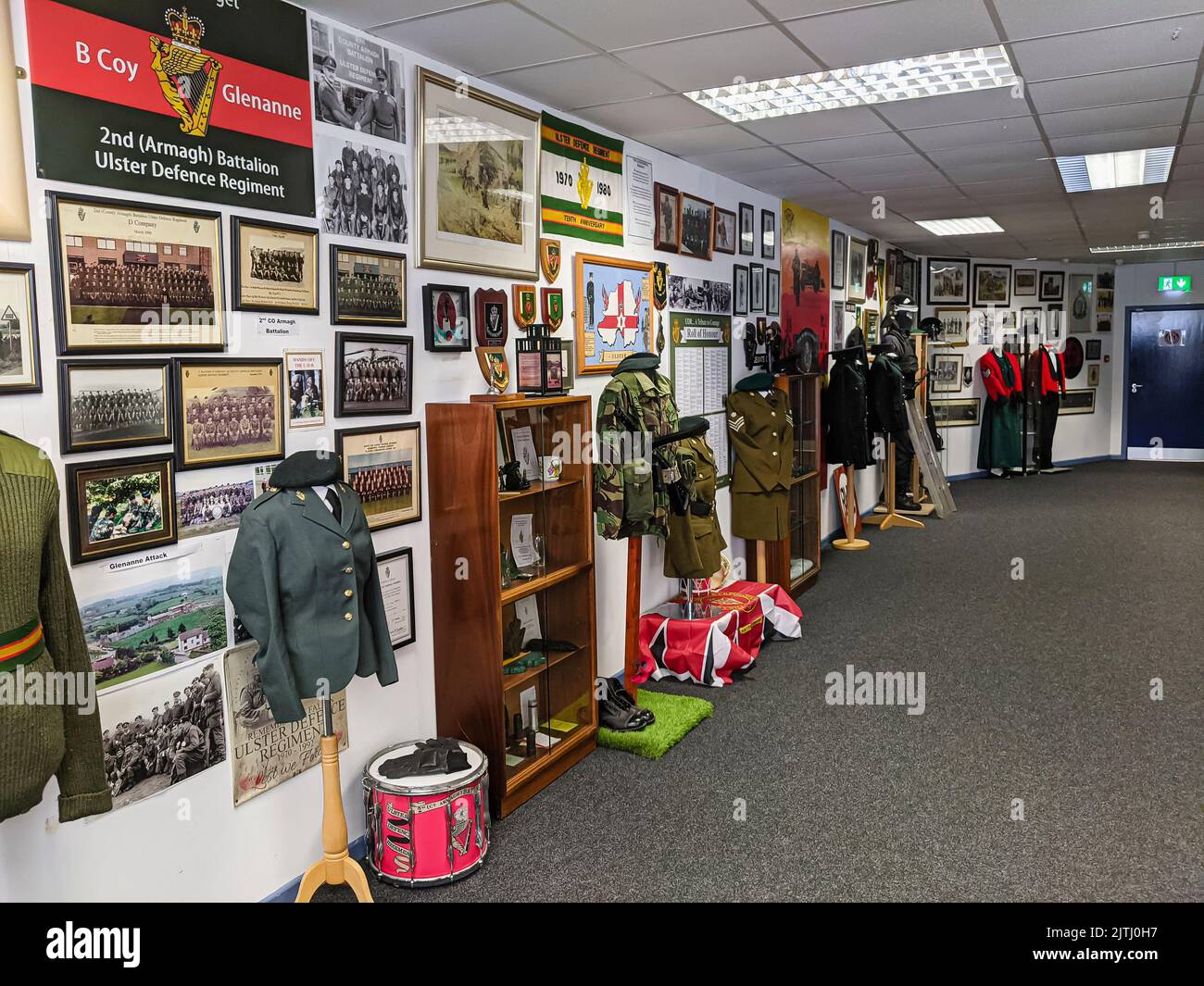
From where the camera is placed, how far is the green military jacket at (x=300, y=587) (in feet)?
8.04

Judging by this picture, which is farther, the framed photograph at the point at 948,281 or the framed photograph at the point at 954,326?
the framed photograph at the point at 954,326

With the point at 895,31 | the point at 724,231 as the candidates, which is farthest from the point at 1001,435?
the point at 895,31

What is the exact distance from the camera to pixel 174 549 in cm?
248

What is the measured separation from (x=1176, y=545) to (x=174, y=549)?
25.6 ft

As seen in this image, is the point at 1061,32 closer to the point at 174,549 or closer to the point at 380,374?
the point at 380,374

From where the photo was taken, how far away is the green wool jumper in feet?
5.89

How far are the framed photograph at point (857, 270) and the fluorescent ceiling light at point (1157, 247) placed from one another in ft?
10.8

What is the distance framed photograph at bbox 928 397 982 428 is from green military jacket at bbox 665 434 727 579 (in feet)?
24.4

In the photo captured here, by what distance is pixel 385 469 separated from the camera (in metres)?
3.18

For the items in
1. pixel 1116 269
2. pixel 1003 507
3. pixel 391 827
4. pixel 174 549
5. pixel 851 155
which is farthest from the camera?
pixel 1116 269

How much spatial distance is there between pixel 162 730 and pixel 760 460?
4.07 m

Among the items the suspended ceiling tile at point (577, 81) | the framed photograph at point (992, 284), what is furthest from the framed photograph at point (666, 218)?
the framed photograph at point (992, 284)

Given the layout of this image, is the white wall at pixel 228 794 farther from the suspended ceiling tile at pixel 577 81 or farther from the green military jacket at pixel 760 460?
the green military jacket at pixel 760 460
